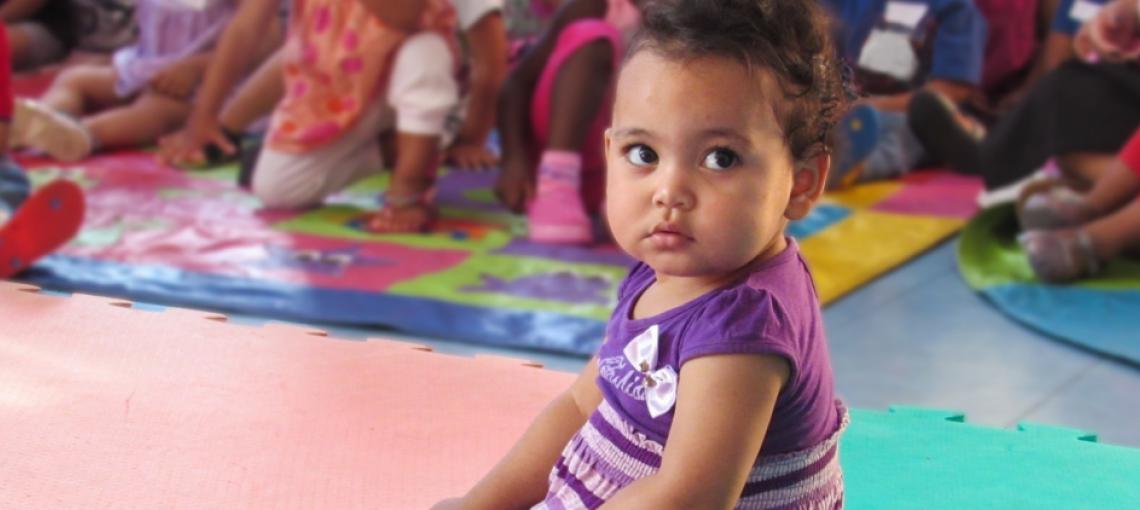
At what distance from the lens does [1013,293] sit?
205 centimetres

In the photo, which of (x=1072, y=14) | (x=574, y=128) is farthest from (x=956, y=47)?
(x=574, y=128)

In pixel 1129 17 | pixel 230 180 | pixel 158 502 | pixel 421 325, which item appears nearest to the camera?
pixel 158 502

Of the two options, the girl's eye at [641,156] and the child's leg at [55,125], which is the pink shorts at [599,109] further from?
the girl's eye at [641,156]

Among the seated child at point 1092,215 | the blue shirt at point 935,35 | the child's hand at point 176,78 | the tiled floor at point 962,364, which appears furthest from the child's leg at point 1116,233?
the child's hand at point 176,78

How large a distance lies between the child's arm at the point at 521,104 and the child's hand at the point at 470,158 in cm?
40

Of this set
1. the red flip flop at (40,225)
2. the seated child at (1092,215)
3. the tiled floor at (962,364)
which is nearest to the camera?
the tiled floor at (962,364)

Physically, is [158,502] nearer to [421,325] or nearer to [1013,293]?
[421,325]

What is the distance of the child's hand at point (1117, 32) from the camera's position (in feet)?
7.82

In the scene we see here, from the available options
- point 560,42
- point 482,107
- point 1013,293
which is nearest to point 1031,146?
point 1013,293

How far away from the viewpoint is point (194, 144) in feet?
9.51

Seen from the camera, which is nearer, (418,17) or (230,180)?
(418,17)

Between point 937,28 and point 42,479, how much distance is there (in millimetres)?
2554

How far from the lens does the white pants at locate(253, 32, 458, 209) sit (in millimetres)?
2443

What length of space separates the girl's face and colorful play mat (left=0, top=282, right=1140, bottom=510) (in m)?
0.37
